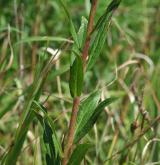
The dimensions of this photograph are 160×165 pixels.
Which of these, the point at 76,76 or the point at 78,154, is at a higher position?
the point at 76,76

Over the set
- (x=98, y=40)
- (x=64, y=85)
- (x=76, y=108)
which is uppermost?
(x=98, y=40)

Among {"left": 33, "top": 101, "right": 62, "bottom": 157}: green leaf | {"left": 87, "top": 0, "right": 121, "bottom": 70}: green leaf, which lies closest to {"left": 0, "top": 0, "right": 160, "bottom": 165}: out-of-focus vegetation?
{"left": 33, "top": 101, "right": 62, "bottom": 157}: green leaf

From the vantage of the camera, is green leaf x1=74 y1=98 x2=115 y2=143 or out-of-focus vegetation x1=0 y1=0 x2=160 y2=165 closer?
green leaf x1=74 y1=98 x2=115 y2=143

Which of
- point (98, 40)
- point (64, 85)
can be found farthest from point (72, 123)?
point (64, 85)

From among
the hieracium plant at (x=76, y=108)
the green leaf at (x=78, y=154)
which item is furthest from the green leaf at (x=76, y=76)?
the green leaf at (x=78, y=154)

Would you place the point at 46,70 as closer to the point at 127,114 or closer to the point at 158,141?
the point at 158,141

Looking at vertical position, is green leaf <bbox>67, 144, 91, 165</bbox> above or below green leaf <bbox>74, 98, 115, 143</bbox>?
below

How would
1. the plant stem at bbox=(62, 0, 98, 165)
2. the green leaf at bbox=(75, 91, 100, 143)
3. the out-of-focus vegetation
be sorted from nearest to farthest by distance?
the plant stem at bbox=(62, 0, 98, 165), the green leaf at bbox=(75, 91, 100, 143), the out-of-focus vegetation

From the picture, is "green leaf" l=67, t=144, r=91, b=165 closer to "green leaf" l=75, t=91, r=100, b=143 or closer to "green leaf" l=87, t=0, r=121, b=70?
"green leaf" l=75, t=91, r=100, b=143

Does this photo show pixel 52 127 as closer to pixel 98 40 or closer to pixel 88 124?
pixel 88 124
